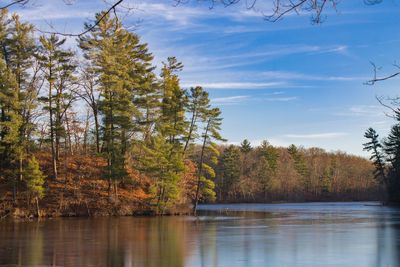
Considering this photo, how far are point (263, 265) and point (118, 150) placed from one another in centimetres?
3289

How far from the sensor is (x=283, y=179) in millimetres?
102750

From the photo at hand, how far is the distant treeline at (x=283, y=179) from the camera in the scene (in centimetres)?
9419

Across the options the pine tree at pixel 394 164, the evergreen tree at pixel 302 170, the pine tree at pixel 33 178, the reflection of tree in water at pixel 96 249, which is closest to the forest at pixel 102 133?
the pine tree at pixel 33 178

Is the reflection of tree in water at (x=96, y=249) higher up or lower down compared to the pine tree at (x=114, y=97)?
lower down

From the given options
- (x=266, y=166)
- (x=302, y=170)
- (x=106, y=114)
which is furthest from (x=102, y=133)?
(x=302, y=170)

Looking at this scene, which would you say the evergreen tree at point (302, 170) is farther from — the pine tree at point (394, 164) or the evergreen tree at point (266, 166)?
the pine tree at point (394, 164)

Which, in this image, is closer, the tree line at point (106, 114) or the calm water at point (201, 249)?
the calm water at point (201, 249)

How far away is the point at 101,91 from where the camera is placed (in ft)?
153

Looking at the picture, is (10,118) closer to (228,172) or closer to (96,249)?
(96,249)

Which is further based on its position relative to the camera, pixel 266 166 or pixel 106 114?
pixel 266 166

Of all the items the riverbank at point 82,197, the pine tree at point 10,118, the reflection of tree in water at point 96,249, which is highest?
the pine tree at point 10,118

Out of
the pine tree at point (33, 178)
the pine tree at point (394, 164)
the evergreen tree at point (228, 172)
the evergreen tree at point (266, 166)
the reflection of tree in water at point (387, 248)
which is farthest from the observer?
the evergreen tree at point (266, 166)

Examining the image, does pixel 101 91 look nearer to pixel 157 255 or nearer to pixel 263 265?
pixel 157 255

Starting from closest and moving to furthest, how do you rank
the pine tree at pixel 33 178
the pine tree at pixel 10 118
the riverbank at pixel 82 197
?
the pine tree at pixel 33 178
the pine tree at pixel 10 118
the riverbank at pixel 82 197
